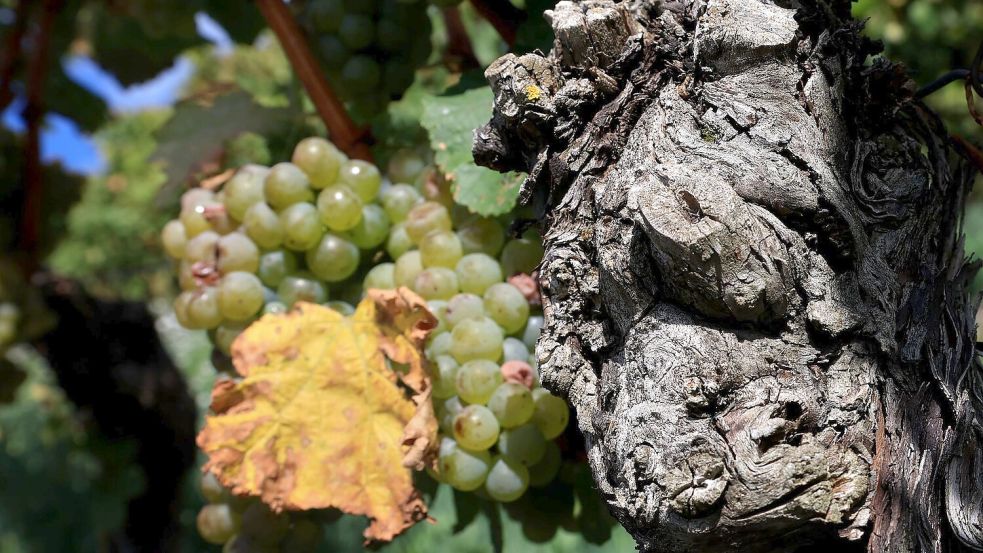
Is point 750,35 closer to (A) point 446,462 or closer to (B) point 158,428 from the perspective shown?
(A) point 446,462

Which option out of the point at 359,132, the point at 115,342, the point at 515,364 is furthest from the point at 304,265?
the point at 115,342

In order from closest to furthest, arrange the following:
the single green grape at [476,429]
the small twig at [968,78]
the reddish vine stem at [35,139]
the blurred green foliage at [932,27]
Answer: the small twig at [968,78] → the single green grape at [476,429] → the reddish vine stem at [35,139] → the blurred green foliage at [932,27]

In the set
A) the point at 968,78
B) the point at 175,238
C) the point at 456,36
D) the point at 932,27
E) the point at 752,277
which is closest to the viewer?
the point at 752,277

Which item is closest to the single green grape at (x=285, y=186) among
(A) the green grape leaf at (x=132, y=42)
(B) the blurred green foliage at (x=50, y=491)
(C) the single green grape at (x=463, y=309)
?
(C) the single green grape at (x=463, y=309)

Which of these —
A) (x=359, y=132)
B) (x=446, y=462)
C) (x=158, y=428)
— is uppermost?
(x=359, y=132)

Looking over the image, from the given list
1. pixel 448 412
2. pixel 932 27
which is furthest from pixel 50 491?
pixel 932 27

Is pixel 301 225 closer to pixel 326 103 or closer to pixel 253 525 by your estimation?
pixel 326 103

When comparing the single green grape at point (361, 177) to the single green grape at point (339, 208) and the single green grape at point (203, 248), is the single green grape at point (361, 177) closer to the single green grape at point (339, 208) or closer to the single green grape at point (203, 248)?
the single green grape at point (339, 208)
